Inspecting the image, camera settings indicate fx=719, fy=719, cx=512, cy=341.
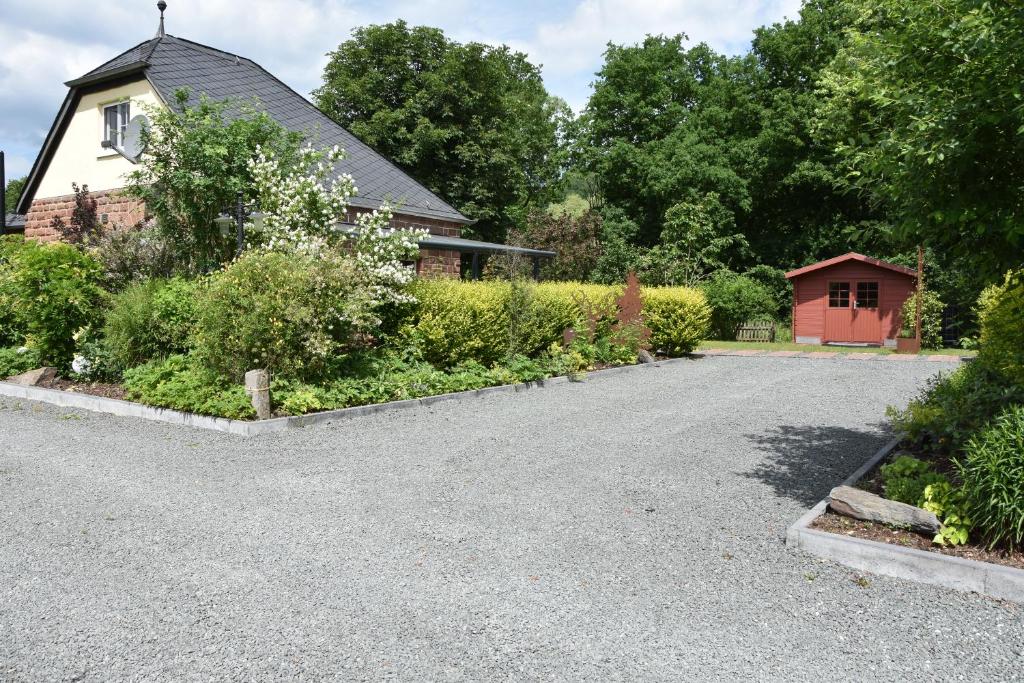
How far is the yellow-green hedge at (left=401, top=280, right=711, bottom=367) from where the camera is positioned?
11.3m

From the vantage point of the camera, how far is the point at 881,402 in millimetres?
10562

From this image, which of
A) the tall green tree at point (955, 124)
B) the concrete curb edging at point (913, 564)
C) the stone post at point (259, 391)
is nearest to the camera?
the concrete curb edging at point (913, 564)

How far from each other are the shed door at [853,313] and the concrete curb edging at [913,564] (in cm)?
2180

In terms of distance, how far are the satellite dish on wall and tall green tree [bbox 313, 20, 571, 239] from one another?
53.4 feet

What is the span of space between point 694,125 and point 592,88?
225 inches

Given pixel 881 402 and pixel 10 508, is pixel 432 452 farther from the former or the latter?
pixel 881 402

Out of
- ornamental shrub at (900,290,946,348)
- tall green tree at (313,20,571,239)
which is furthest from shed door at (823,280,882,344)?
tall green tree at (313,20,571,239)

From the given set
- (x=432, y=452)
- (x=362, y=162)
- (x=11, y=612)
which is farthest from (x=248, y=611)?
(x=362, y=162)

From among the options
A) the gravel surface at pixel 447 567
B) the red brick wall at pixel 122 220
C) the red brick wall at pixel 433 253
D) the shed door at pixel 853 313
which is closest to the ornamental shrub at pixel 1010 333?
the gravel surface at pixel 447 567

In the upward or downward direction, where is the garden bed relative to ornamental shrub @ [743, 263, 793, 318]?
downward

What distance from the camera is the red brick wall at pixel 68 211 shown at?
49.7 ft

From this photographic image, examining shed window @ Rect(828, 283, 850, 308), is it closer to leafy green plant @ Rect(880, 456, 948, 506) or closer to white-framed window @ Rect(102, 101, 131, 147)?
leafy green plant @ Rect(880, 456, 948, 506)

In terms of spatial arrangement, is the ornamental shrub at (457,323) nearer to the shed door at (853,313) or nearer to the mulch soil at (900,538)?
the mulch soil at (900,538)

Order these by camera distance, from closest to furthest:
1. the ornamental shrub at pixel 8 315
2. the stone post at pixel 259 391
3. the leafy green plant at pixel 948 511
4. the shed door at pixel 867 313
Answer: the leafy green plant at pixel 948 511
the stone post at pixel 259 391
the ornamental shrub at pixel 8 315
the shed door at pixel 867 313
